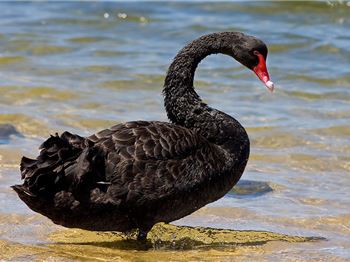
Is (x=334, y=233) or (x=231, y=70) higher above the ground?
(x=231, y=70)

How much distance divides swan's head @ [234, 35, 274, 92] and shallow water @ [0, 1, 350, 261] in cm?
99

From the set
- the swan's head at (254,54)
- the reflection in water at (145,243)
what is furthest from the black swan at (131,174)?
the swan's head at (254,54)

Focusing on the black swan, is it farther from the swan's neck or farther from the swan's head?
the swan's head

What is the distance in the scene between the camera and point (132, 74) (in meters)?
10.7

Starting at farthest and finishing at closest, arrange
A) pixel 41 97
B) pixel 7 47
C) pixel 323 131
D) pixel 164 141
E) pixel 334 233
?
pixel 7 47 < pixel 41 97 < pixel 323 131 < pixel 334 233 < pixel 164 141

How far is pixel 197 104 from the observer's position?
19.5ft

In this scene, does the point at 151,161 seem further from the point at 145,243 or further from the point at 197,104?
the point at 197,104

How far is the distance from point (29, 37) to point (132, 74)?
2563 millimetres

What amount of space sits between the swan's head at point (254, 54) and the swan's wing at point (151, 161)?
0.76 meters

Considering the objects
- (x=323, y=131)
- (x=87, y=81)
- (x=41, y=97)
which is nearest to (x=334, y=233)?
(x=323, y=131)

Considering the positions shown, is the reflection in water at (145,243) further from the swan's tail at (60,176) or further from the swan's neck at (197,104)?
the swan's neck at (197,104)

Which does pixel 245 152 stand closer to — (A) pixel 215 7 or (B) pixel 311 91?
(B) pixel 311 91

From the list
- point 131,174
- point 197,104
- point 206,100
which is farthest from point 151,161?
point 206,100

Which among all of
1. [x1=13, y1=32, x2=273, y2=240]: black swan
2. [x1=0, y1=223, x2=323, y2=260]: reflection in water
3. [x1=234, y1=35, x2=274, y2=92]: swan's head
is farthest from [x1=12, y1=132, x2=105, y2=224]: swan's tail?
[x1=234, y1=35, x2=274, y2=92]: swan's head
